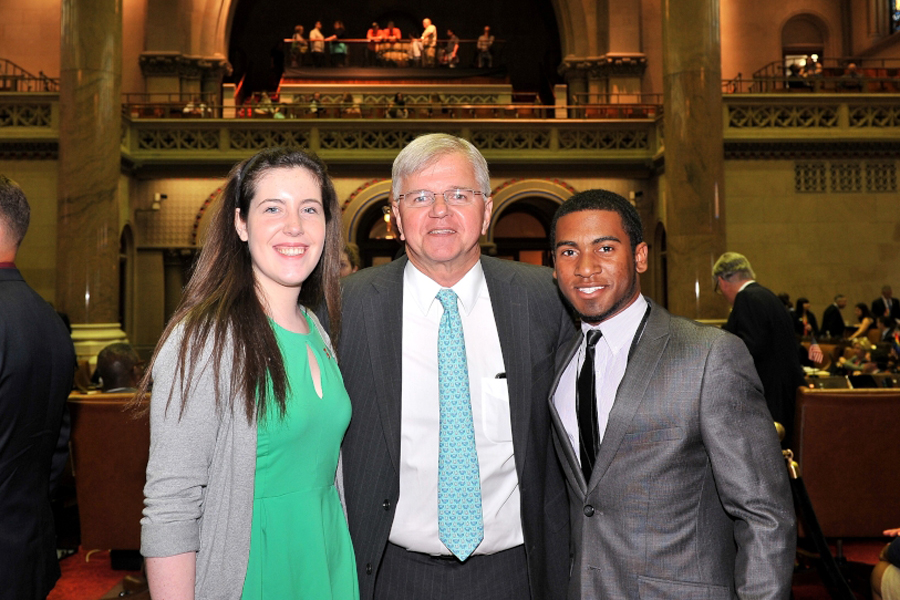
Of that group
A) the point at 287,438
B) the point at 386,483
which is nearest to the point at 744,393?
the point at 386,483

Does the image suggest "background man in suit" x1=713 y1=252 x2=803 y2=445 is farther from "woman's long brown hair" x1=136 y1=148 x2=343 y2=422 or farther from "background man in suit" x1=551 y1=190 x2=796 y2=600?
"woman's long brown hair" x1=136 y1=148 x2=343 y2=422

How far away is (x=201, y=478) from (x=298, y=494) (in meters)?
0.24

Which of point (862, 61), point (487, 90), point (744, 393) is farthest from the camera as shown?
point (862, 61)

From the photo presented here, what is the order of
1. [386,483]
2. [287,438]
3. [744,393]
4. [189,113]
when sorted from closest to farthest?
[287,438] → [744,393] → [386,483] → [189,113]

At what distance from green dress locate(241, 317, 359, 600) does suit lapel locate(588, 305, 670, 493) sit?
0.66 m

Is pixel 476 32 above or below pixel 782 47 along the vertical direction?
above

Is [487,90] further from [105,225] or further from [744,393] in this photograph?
[744,393]

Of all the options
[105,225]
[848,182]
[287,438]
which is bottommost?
[287,438]

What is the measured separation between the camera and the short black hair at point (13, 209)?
2.59 meters

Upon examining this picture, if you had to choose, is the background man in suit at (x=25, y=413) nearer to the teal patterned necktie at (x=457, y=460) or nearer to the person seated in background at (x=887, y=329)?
the teal patterned necktie at (x=457, y=460)

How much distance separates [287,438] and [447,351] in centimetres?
60

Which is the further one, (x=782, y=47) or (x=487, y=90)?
(x=782, y=47)

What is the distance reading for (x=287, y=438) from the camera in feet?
5.49

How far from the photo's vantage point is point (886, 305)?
13.0m
